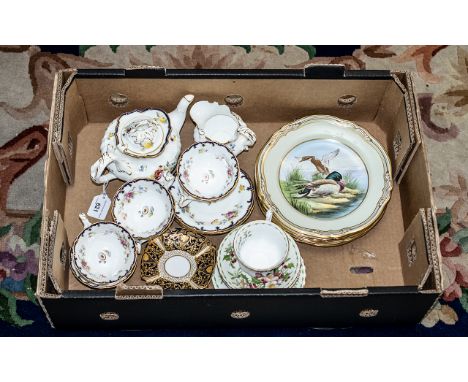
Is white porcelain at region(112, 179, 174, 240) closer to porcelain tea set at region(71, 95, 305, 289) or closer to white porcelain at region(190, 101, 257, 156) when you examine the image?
porcelain tea set at region(71, 95, 305, 289)

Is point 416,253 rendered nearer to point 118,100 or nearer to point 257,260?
point 257,260

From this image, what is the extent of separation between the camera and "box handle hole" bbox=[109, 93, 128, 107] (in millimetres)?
2010

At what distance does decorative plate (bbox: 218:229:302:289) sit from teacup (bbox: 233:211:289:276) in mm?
23

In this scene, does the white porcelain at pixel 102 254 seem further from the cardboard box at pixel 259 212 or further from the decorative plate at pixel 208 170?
the decorative plate at pixel 208 170

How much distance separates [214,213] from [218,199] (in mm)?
53

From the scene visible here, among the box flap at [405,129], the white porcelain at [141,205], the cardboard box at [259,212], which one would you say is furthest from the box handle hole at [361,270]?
the white porcelain at [141,205]

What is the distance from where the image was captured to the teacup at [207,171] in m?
1.91

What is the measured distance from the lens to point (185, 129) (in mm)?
2076

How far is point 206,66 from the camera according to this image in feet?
7.39

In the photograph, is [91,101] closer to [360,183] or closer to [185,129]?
[185,129]

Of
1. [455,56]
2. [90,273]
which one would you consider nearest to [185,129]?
[90,273]

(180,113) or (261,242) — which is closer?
(261,242)

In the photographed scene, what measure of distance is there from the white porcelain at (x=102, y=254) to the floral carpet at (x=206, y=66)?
0.14 metres

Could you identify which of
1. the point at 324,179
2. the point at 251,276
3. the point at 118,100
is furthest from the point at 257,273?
the point at 118,100
